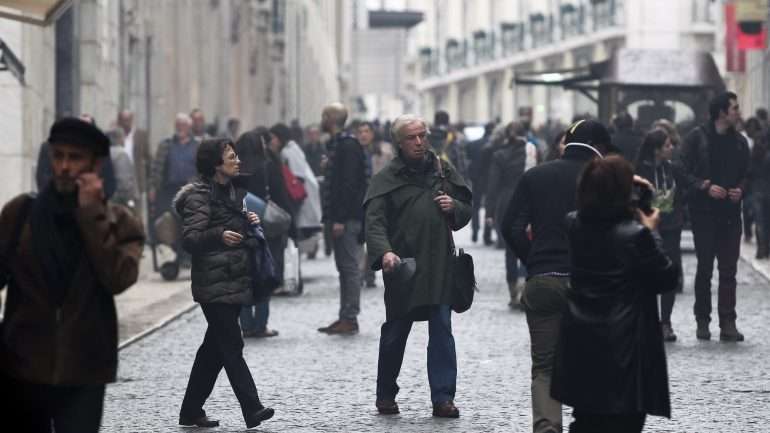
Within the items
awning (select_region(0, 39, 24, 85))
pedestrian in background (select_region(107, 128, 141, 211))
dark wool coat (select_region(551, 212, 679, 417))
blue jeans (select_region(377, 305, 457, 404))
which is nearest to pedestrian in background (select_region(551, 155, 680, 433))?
dark wool coat (select_region(551, 212, 679, 417))

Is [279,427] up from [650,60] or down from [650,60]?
down

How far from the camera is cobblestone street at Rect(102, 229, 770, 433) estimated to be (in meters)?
9.64

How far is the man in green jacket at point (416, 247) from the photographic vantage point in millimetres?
9867

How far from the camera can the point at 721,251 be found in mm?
13094

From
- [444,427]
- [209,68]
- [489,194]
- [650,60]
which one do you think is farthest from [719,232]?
[209,68]

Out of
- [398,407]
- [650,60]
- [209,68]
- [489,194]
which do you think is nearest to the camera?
[398,407]

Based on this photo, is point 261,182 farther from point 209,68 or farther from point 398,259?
point 209,68

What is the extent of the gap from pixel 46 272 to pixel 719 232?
750 cm

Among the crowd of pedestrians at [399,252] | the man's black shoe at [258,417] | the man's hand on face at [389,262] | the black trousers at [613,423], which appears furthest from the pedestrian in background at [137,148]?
the black trousers at [613,423]

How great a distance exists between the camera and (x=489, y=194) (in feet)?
64.1

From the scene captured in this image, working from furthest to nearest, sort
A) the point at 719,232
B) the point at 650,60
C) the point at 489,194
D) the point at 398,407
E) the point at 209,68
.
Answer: the point at 209,68, the point at 650,60, the point at 489,194, the point at 719,232, the point at 398,407

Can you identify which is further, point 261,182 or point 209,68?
Result: point 209,68

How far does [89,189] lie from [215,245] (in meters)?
3.45

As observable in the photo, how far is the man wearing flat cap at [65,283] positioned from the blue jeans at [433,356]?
3.61m
